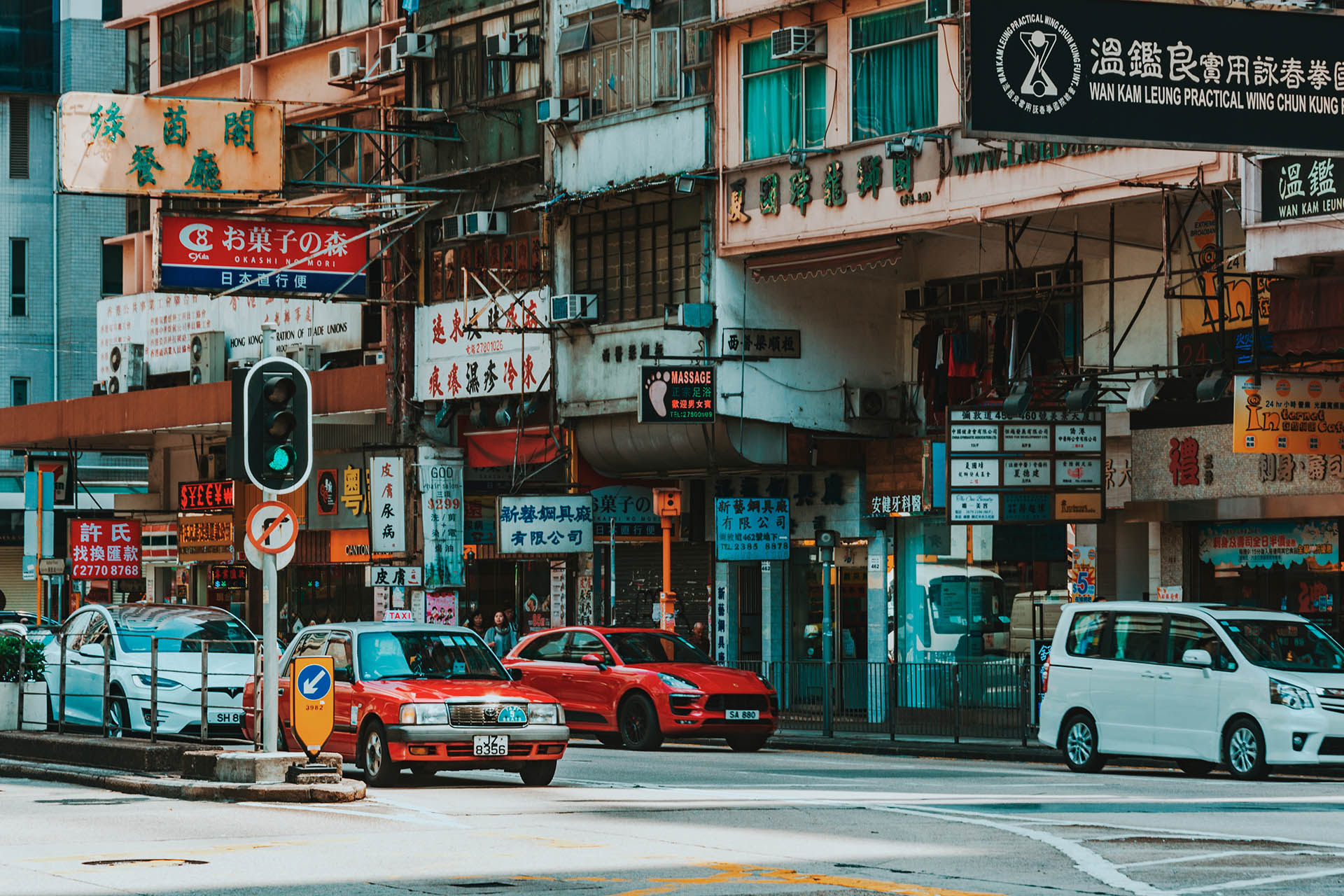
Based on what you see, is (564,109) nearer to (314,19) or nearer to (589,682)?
(314,19)

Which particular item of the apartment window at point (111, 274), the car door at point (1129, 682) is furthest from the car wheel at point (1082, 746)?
the apartment window at point (111, 274)

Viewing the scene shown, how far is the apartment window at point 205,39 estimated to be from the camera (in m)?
44.3

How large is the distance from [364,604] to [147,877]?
104ft

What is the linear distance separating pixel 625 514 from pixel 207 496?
13.7m

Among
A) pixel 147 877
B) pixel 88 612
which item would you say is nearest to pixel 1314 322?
pixel 88 612

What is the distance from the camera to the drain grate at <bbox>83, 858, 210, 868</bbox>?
1280cm

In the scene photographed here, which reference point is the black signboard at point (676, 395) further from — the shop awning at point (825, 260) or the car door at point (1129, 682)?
the car door at point (1129, 682)

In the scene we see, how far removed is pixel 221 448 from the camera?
4756 cm

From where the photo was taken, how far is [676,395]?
31.6 metres

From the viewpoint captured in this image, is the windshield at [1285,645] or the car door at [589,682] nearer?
the windshield at [1285,645]

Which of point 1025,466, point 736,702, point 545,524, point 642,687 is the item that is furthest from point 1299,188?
point 545,524

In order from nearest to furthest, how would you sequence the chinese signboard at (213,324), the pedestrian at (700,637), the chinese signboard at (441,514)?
the pedestrian at (700,637)
the chinese signboard at (441,514)
the chinese signboard at (213,324)

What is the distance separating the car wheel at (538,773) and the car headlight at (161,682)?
496 centimetres

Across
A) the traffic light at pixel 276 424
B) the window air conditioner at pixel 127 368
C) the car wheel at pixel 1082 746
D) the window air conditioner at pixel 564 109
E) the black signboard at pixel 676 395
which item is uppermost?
the window air conditioner at pixel 564 109
